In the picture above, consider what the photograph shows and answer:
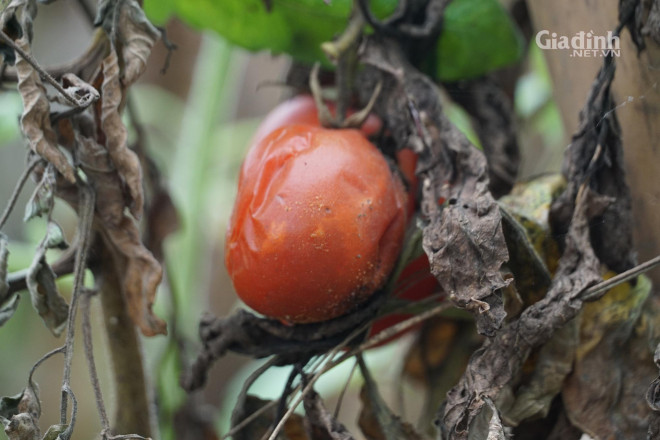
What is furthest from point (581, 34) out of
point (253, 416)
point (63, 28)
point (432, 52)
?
point (63, 28)

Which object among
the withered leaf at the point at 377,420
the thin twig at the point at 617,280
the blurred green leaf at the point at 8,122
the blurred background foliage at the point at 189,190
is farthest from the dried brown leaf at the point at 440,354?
the blurred green leaf at the point at 8,122

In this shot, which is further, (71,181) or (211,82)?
(211,82)

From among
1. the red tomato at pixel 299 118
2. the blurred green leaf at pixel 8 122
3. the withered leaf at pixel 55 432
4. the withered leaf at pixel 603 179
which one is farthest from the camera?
the blurred green leaf at pixel 8 122

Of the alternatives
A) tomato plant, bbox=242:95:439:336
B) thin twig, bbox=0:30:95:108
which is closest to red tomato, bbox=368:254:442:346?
tomato plant, bbox=242:95:439:336

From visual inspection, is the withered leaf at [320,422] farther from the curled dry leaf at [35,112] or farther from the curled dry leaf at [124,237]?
the curled dry leaf at [35,112]

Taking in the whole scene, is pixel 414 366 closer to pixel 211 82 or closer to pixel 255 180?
pixel 255 180

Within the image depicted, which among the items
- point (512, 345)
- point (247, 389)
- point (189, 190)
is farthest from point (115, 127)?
point (189, 190)
